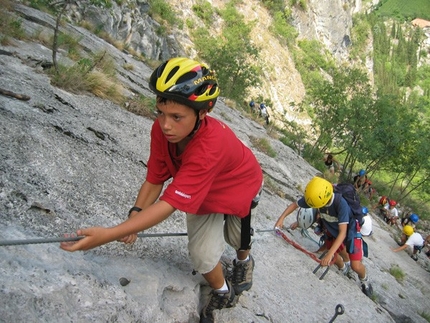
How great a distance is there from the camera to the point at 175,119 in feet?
7.03

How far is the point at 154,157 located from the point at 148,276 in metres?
0.85

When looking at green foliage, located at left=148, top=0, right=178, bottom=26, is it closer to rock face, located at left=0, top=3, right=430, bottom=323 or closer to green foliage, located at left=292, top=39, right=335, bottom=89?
rock face, located at left=0, top=3, right=430, bottom=323

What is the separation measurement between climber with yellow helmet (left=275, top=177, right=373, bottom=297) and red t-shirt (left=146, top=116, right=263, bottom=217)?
2.14 meters

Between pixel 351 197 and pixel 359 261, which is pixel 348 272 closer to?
pixel 359 261

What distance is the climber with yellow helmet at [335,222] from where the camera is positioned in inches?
182

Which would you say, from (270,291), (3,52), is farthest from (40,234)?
(3,52)

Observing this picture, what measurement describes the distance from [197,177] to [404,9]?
20858 cm

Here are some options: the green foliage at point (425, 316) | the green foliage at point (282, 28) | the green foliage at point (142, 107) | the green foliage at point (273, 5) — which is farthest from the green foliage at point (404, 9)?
the green foliage at point (425, 316)

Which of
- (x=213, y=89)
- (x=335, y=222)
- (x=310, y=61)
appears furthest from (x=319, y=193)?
(x=310, y=61)

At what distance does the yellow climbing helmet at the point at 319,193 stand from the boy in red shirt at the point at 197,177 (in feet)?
6.51

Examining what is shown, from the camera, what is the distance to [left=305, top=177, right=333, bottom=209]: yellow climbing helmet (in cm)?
461

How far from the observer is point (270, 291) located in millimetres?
3645

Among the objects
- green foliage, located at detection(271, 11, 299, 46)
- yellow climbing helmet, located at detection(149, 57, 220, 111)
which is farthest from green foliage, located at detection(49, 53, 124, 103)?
green foliage, located at detection(271, 11, 299, 46)

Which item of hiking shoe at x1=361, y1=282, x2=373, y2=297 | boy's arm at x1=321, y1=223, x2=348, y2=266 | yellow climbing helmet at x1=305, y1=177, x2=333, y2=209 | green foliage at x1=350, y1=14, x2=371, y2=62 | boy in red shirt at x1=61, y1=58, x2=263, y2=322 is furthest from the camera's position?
green foliage at x1=350, y1=14, x2=371, y2=62
